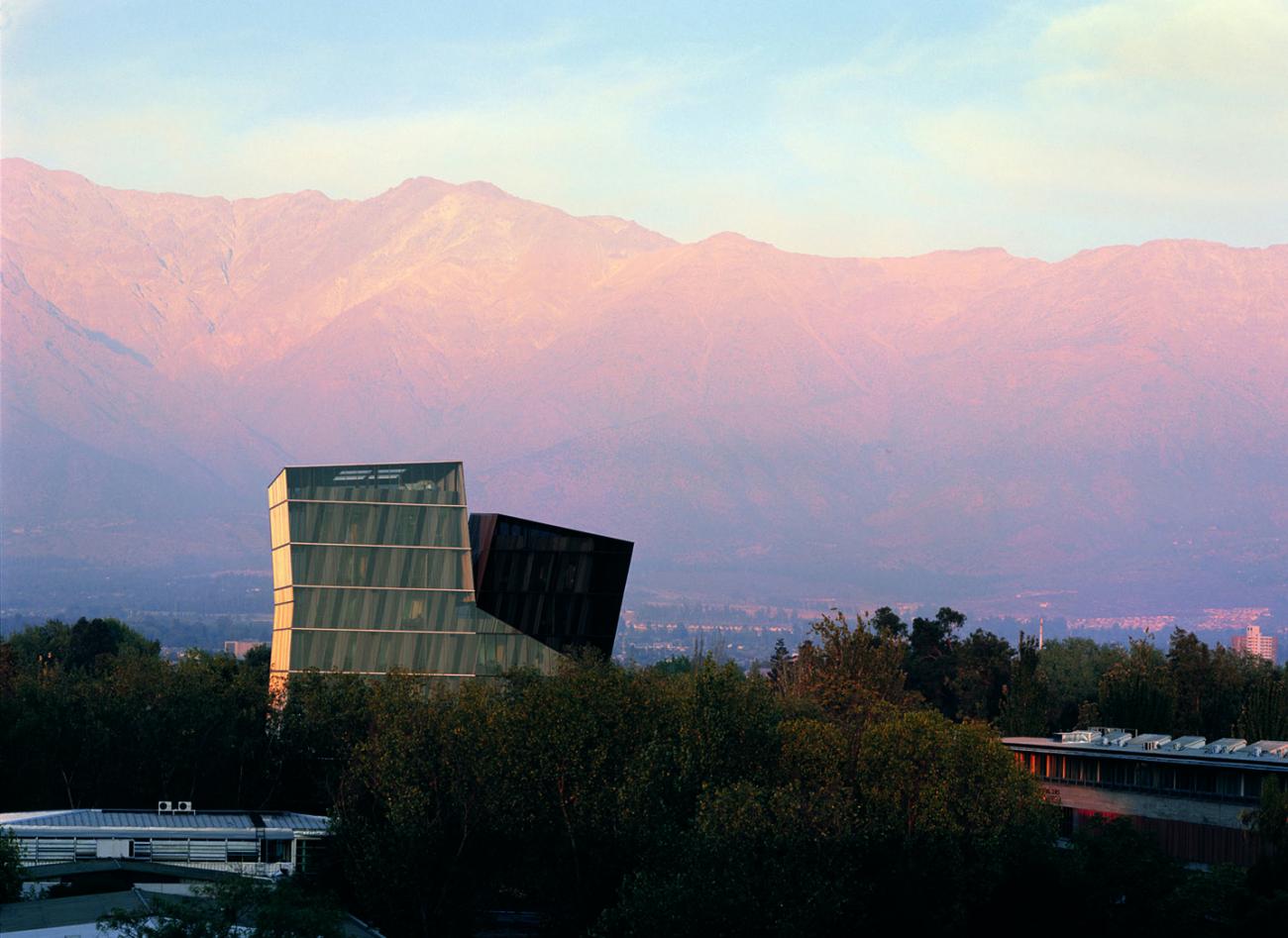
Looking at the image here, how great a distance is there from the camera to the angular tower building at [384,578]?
369 ft

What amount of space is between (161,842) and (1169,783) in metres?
54.4

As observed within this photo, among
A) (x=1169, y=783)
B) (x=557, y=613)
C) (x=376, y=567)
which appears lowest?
(x=1169, y=783)

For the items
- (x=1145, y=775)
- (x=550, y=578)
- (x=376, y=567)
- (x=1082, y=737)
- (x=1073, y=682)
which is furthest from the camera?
(x=1073, y=682)

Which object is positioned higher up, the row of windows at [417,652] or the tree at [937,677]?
the tree at [937,677]

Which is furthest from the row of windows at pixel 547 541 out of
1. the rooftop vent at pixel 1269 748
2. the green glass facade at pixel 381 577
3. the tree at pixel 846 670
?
the rooftop vent at pixel 1269 748

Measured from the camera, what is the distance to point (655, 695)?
287ft

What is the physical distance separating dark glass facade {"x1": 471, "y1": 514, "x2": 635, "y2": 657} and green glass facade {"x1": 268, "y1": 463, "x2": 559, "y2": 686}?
65.0 inches

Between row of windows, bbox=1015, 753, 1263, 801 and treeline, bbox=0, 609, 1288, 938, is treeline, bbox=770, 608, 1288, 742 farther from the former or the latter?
treeline, bbox=0, 609, 1288, 938

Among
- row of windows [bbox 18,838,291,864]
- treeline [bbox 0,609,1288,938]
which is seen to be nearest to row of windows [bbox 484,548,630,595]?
treeline [bbox 0,609,1288,938]

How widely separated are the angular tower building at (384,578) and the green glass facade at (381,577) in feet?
0.21

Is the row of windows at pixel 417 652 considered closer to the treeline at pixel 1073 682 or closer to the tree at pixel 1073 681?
the treeline at pixel 1073 682

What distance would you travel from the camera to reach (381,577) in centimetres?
11381

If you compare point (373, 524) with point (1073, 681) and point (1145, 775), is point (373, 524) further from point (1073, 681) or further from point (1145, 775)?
point (1073, 681)

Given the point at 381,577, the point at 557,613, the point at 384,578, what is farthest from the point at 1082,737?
the point at 381,577
